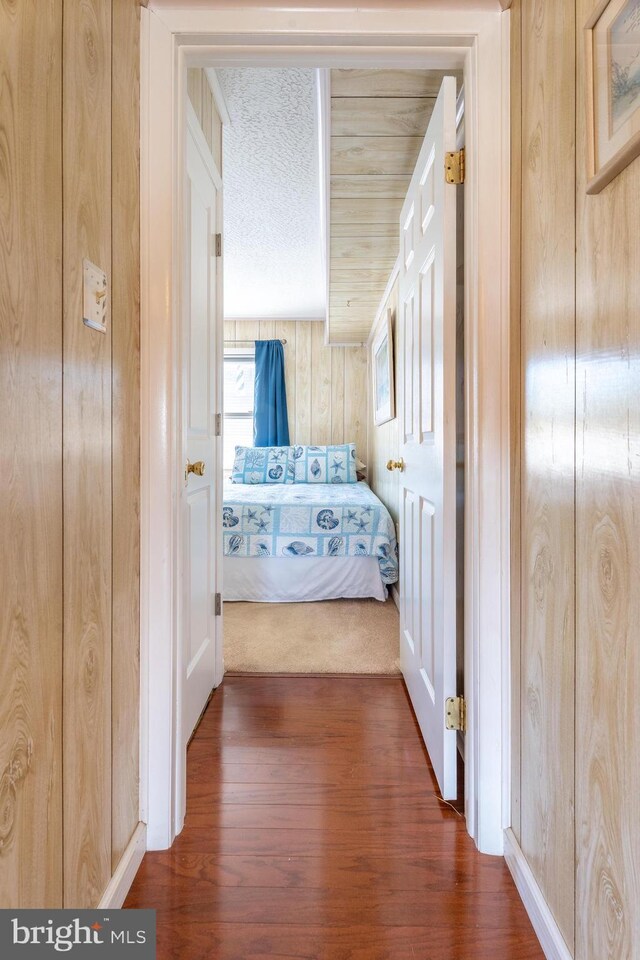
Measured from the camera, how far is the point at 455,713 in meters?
1.35

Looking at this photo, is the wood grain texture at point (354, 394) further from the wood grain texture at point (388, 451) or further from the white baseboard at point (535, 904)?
the white baseboard at point (535, 904)

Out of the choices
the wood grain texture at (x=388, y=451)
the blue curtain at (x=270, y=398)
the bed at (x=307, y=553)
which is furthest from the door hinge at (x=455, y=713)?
the blue curtain at (x=270, y=398)

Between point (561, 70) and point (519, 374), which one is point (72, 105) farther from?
point (519, 374)

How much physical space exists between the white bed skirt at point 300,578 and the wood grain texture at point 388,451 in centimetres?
44

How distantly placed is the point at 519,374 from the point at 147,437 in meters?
0.91

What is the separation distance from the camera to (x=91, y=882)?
936 mm

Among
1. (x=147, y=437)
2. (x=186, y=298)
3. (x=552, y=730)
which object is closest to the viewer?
(x=552, y=730)

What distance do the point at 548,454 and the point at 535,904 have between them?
0.92 m

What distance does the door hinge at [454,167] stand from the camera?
132 centimetres

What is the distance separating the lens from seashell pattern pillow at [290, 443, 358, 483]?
189 inches

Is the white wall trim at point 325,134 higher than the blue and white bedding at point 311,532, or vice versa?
the white wall trim at point 325,134

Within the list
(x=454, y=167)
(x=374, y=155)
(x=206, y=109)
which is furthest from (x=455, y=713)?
(x=206, y=109)

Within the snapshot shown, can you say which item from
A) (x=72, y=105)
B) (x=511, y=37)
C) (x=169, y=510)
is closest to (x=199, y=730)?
(x=169, y=510)

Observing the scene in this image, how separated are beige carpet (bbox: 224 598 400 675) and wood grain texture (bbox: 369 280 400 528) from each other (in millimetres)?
624
